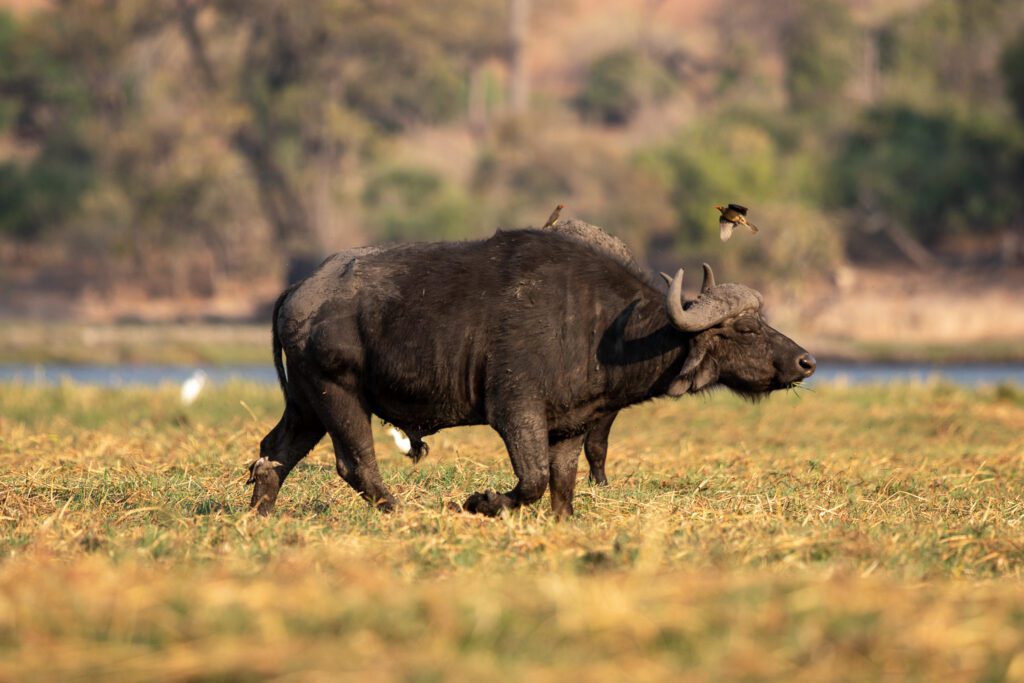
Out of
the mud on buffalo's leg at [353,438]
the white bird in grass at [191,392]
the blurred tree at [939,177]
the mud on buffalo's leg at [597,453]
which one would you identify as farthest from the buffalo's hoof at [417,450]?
the blurred tree at [939,177]

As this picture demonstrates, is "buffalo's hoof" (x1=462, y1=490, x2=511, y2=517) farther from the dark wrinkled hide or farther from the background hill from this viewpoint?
the background hill

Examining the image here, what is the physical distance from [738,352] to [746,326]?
0.14m

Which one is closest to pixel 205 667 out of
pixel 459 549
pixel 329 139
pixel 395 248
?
pixel 459 549

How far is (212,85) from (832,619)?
163 ft

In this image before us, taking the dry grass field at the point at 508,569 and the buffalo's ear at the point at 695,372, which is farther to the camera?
the buffalo's ear at the point at 695,372

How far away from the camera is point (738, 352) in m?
8.43

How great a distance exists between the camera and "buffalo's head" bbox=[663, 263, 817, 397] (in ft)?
27.3

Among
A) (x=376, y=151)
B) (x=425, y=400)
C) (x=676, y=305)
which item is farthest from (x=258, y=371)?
(x=676, y=305)

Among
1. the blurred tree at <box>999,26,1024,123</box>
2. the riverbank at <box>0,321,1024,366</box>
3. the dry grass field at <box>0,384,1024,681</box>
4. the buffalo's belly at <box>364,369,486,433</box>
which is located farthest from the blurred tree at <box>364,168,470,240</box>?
the buffalo's belly at <box>364,369,486,433</box>

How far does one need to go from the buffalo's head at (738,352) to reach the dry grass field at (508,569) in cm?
67

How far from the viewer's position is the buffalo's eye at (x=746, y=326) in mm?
8425

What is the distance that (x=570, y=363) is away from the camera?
27.2 ft

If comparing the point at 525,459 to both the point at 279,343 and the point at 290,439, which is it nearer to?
the point at 290,439

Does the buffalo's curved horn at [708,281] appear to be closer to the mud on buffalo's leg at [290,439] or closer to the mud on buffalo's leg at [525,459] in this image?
the mud on buffalo's leg at [525,459]
